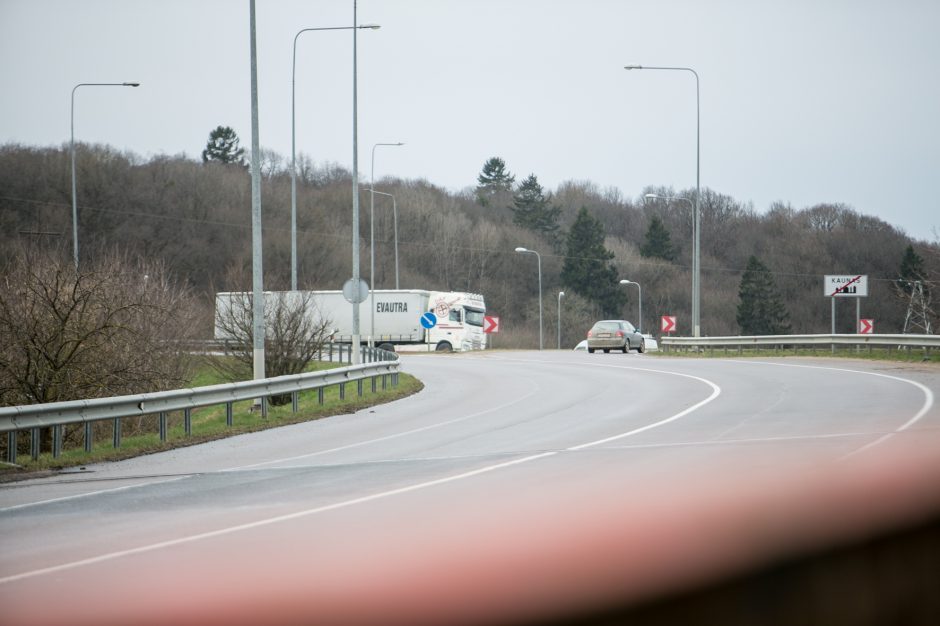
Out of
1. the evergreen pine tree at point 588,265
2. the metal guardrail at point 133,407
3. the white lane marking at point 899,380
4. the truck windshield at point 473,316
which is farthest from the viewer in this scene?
the evergreen pine tree at point 588,265

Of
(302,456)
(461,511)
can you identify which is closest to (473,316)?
(302,456)

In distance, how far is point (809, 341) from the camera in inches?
1549

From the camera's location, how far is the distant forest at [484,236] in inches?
3095

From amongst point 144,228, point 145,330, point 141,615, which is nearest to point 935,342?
point 145,330

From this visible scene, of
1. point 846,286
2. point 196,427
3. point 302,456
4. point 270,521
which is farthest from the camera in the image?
point 846,286

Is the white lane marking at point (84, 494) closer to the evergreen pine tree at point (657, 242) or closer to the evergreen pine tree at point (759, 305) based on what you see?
the evergreen pine tree at point (759, 305)

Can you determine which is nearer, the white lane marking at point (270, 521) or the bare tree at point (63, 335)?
the white lane marking at point (270, 521)

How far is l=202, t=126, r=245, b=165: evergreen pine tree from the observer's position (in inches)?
4481

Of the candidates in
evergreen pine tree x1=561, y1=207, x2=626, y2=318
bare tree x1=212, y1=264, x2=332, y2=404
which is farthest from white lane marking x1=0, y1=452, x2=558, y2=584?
evergreen pine tree x1=561, y1=207, x2=626, y2=318

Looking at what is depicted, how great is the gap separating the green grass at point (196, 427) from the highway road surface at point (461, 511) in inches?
20.0

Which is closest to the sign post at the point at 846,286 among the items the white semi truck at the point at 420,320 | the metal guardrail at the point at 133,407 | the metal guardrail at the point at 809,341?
the metal guardrail at the point at 809,341

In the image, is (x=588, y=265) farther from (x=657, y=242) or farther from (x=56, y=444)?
(x=56, y=444)

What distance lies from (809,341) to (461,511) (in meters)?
33.2

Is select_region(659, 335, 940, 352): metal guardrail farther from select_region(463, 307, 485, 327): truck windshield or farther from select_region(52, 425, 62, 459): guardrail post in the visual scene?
select_region(52, 425, 62, 459): guardrail post
